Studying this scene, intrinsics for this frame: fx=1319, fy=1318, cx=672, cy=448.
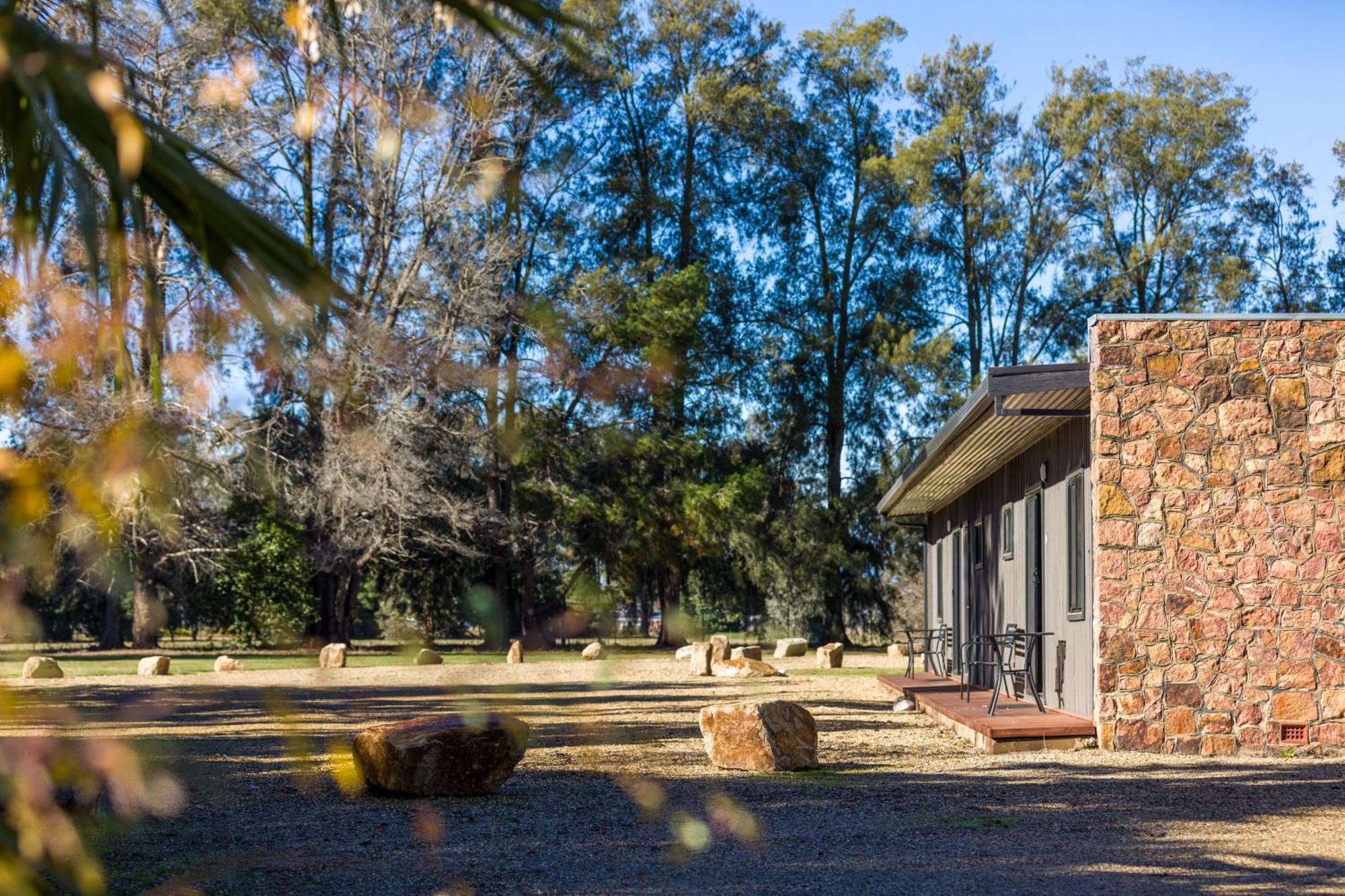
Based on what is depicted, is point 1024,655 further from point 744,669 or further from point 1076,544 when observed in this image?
point 744,669

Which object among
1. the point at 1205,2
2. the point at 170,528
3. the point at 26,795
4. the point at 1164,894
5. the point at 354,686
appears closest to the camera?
the point at 26,795

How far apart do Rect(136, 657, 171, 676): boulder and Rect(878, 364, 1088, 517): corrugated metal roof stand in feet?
34.7

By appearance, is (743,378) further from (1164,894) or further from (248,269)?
(248,269)

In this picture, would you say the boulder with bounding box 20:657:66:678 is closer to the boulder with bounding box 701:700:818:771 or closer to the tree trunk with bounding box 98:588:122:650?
the tree trunk with bounding box 98:588:122:650

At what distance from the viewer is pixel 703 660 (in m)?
19.0

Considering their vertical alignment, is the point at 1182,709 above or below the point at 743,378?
below

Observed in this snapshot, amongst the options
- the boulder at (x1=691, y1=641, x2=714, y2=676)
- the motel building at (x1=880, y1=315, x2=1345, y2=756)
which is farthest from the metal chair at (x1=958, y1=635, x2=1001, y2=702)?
the boulder at (x1=691, y1=641, x2=714, y2=676)

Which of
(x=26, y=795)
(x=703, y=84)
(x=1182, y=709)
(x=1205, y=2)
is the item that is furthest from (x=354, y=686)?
(x=703, y=84)

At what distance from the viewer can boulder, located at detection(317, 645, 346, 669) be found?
20.7 metres

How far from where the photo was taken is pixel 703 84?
30.6 metres

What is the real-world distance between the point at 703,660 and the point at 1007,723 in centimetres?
1023

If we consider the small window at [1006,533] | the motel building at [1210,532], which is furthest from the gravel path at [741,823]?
the small window at [1006,533]

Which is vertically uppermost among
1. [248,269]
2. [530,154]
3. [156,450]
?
[530,154]

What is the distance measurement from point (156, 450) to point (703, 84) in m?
15.8
